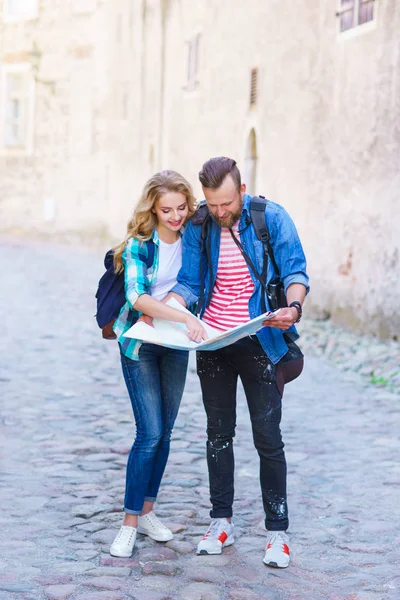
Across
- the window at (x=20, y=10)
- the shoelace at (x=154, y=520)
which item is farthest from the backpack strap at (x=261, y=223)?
the window at (x=20, y=10)

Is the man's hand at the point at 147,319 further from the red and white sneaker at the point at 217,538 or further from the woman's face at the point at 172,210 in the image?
the red and white sneaker at the point at 217,538

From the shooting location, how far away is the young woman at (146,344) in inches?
145

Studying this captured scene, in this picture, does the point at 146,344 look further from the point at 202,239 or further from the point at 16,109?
the point at 16,109

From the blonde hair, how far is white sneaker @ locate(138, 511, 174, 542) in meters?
1.13

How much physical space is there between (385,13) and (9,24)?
2036 centimetres

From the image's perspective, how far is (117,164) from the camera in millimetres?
24734

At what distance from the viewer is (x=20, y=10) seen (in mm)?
27797

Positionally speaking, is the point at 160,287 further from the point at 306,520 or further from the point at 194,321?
the point at 306,520

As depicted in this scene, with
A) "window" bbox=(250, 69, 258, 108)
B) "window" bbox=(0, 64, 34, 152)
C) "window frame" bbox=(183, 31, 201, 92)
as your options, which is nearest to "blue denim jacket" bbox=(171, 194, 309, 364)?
"window" bbox=(250, 69, 258, 108)

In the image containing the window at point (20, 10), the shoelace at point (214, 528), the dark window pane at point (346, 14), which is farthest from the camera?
the window at point (20, 10)

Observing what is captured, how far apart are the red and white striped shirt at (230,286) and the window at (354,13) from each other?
278 inches

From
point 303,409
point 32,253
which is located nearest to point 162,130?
point 32,253

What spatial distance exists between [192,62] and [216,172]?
1484cm

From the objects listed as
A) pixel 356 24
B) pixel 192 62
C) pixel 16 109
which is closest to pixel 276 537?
pixel 356 24
